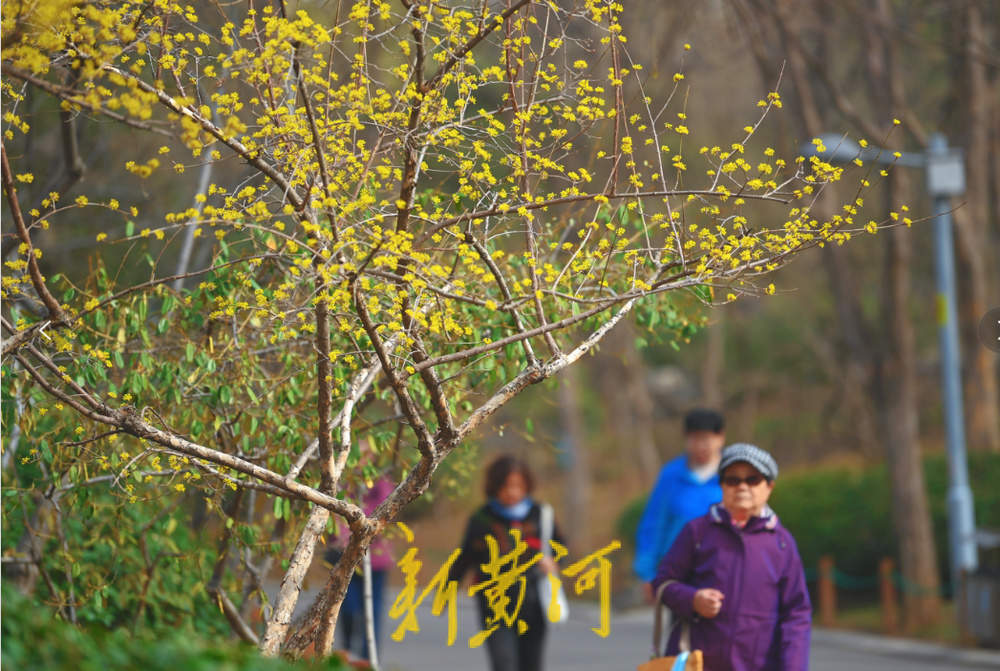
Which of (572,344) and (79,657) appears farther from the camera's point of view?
(572,344)

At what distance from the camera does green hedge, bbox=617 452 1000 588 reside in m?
17.4

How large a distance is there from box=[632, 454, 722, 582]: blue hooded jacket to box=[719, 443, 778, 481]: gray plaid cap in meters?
1.60

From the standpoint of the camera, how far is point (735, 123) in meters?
29.2

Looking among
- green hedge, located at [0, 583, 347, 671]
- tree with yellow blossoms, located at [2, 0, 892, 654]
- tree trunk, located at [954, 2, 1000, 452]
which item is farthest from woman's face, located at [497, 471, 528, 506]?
tree trunk, located at [954, 2, 1000, 452]

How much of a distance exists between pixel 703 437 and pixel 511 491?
134 centimetres

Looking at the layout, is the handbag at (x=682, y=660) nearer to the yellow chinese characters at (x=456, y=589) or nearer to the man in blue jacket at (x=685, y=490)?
the yellow chinese characters at (x=456, y=589)

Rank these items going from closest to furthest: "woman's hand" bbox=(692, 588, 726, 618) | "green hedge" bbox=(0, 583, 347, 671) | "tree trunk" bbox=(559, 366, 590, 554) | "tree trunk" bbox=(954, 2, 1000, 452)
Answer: "green hedge" bbox=(0, 583, 347, 671) → "woman's hand" bbox=(692, 588, 726, 618) → "tree trunk" bbox=(954, 2, 1000, 452) → "tree trunk" bbox=(559, 366, 590, 554)

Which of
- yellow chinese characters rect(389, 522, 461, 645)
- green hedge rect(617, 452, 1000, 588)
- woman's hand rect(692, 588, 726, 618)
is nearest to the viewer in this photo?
yellow chinese characters rect(389, 522, 461, 645)

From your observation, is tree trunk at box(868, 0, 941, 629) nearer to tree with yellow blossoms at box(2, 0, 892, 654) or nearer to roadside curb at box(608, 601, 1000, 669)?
roadside curb at box(608, 601, 1000, 669)

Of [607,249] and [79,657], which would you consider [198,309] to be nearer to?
[607,249]

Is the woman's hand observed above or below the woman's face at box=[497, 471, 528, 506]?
below

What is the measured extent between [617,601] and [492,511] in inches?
557

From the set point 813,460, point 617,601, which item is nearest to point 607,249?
point 617,601

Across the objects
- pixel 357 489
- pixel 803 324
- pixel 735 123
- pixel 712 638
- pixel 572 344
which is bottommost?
pixel 712 638
